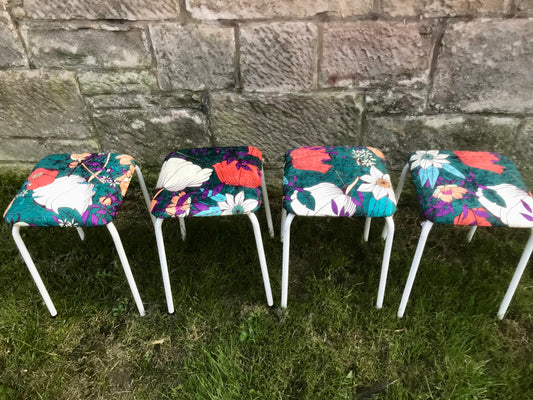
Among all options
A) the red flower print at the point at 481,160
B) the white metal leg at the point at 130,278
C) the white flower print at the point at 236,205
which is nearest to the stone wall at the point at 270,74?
the red flower print at the point at 481,160

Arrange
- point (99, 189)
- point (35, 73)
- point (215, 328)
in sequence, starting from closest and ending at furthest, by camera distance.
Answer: point (99, 189) < point (215, 328) < point (35, 73)

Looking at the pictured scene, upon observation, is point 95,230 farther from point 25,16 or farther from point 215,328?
point 25,16

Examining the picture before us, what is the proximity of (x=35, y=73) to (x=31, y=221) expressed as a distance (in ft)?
3.15

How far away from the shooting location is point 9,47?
214 cm

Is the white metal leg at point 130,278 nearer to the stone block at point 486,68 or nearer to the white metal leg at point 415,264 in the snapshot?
the white metal leg at point 415,264

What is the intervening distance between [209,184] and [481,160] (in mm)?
1201

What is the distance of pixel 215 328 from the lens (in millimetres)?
2004

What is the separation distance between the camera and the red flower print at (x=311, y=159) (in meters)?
1.87

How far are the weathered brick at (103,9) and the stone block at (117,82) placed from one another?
0.28 m

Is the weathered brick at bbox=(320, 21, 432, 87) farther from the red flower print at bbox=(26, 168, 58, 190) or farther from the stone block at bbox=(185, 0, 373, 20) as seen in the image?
the red flower print at bbox=(26, 168, 58, 190)

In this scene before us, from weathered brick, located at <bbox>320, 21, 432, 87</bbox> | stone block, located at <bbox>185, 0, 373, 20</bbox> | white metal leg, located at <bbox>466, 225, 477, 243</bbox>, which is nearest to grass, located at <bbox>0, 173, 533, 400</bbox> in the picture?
white metal leg, located at <bbox>466, 225, 477, 243</bbox>

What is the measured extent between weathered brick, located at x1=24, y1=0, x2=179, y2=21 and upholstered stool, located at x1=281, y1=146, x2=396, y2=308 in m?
0.88

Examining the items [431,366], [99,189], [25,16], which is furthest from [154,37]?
[431,366]

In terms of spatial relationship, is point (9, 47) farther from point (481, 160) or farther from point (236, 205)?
point (481, 160)
